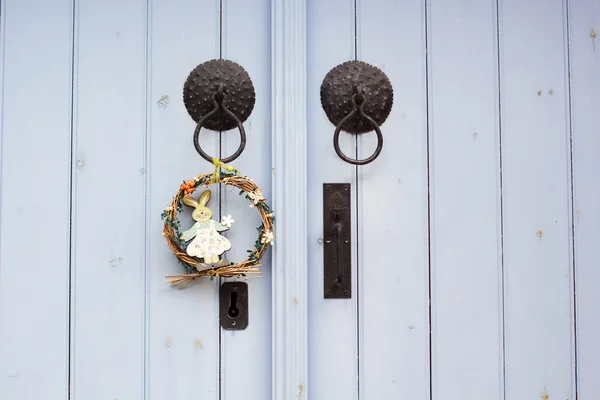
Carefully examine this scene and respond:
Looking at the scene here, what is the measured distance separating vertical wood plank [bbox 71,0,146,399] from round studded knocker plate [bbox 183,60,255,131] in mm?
100

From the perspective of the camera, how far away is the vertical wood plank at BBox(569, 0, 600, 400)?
98 centimetres

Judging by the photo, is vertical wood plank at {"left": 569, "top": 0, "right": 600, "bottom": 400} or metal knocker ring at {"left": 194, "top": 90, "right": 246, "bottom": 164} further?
vertical wood plank at {"left": 569, "top": 0, "right": 600, "bottom": 400}

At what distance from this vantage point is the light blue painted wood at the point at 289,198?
3.03 ft

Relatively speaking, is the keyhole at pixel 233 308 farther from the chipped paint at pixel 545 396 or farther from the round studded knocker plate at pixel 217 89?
the chipped paint at pixel 545 396

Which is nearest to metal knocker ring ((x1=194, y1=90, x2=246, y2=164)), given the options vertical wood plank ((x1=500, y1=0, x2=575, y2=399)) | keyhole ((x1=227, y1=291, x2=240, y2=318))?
keyhole ((x1=227, y1=291, x2=240, y2=318))

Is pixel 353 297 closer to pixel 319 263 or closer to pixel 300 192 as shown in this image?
pixel 319 263

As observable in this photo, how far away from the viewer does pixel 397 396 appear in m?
0.96

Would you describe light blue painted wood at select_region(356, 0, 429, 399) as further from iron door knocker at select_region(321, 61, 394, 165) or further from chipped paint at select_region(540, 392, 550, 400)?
chipped paint at select_region(540, 392, 550, 400)

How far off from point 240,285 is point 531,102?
682mm

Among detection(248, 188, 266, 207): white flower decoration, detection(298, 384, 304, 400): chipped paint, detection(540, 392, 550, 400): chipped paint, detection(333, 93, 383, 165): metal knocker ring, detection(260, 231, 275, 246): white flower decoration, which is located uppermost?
detection(333, 93, 383, 165): metal knocker ring

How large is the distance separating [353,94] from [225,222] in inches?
13.6

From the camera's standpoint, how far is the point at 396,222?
0.97 metres

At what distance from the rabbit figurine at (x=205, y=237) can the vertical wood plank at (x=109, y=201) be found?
0.11 meters

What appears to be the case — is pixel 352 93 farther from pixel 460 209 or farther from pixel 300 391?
pixel 300 391
